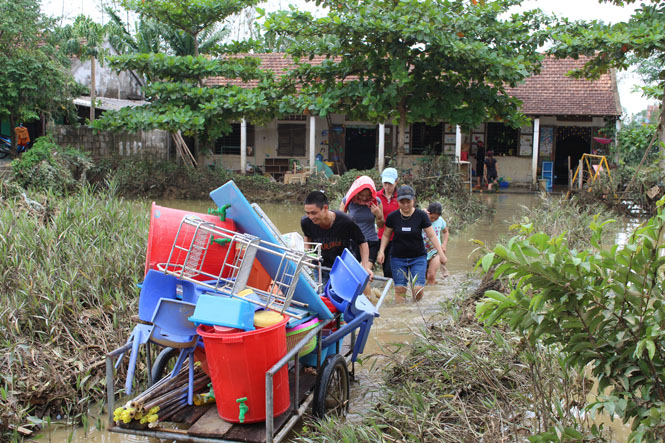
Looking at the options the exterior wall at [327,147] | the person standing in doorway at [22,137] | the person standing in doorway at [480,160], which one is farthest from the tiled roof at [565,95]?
the person standing in doorway at [22,137]

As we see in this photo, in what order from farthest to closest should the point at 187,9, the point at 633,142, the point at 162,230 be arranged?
the point at 633,142 < the point at 187,9 < the point at 162,230

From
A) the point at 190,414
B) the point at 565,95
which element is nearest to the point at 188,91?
the point at 565,95

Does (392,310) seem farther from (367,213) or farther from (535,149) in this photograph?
(535,149)

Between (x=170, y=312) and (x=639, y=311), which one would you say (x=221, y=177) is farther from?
(x=639, y=311)

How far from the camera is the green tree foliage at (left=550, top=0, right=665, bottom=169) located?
11680 millimetres

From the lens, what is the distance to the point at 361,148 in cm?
2306

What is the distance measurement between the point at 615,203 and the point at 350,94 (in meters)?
6.71

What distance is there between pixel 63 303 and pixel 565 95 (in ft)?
64.4

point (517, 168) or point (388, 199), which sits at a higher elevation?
point (517, 168)

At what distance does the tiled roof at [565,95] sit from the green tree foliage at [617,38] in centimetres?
685

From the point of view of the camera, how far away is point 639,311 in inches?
86.1

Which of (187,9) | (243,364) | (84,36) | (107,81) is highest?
(187,9)

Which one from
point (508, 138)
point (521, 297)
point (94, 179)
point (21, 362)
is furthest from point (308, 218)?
point (508, 138)

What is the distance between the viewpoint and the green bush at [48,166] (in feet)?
49.1
